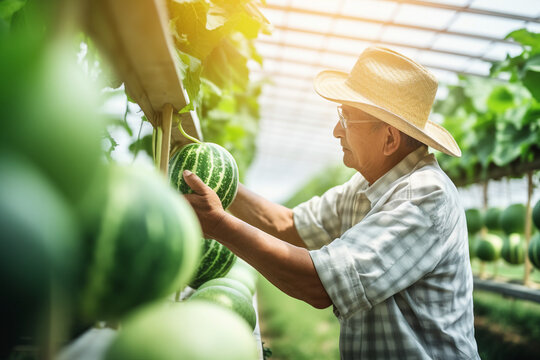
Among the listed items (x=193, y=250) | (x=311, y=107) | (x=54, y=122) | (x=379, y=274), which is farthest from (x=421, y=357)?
(x=311, y=107)

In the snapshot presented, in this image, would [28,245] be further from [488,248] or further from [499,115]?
[488,248]

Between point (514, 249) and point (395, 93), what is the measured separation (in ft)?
13.4

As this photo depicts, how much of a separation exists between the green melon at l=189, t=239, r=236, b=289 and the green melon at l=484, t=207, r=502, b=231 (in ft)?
15.2

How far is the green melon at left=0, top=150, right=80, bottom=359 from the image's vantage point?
0.51 m

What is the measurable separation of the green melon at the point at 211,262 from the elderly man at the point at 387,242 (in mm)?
336

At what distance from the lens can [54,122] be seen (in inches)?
20.9

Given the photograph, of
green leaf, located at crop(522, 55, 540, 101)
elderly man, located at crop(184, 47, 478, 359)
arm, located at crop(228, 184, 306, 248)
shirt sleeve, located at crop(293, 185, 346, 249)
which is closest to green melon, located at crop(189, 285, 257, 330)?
elderly man, located at crop(184, 47, 478, 359)

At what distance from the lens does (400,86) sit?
195cm

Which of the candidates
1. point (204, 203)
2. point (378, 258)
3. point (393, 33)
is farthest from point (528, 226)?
point (393, 33)

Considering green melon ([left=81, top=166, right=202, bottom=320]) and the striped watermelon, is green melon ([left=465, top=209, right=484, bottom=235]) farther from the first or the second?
green melon ([left=81, top=166, right=202, bottom=320])

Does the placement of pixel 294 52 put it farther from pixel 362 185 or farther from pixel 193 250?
pixel 193 250

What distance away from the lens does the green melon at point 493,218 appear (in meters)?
5.40

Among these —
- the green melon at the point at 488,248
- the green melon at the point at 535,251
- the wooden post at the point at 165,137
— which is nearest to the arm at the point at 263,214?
the wooden post at the point at 165,137

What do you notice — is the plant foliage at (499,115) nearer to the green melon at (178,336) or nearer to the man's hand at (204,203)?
the man's hand at (204,203)
